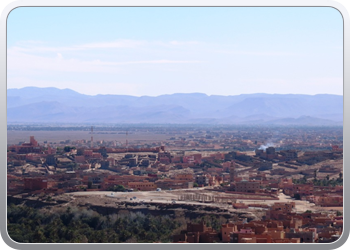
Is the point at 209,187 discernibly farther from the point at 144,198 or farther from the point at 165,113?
the point at 165,113

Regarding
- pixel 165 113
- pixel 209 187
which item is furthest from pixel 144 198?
pixel 165 113

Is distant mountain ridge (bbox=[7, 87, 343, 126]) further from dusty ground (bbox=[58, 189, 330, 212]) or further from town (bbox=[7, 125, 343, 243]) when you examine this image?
dusty ground (bbox=[58, 189, 330, 212])

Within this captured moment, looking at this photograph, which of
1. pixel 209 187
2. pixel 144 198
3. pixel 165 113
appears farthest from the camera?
pixel 165 113

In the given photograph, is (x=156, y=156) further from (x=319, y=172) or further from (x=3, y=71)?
(x=3, y=71)

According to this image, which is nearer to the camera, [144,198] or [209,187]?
[144,198]

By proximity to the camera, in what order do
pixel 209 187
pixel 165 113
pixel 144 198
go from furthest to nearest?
pixel 165 113 < pixel 209 187 < pixel 144 198

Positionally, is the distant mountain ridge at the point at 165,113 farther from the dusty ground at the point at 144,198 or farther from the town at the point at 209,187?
the dusty ground at the point at 144,198

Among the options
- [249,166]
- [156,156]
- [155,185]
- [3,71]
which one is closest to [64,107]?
[156,156]

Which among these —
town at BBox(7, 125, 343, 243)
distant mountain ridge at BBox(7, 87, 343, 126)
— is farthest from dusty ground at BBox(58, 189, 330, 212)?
distant mountain ridge at BBox(7, 87, 343, 126)
